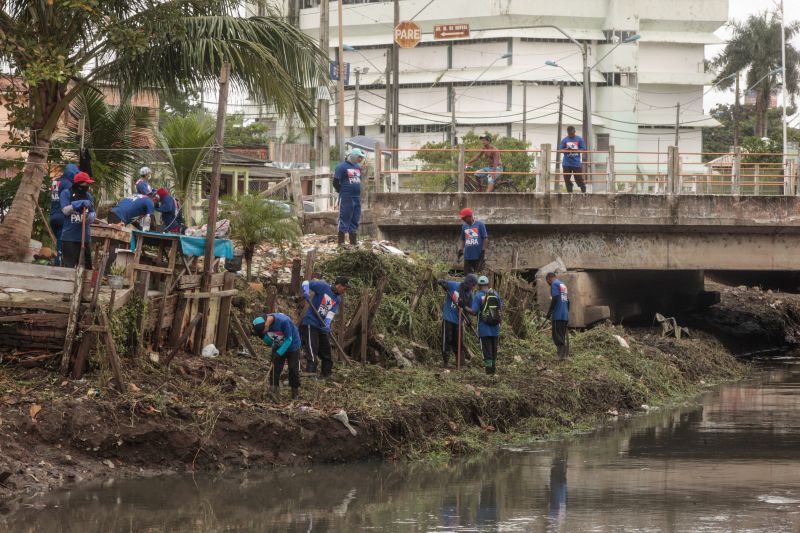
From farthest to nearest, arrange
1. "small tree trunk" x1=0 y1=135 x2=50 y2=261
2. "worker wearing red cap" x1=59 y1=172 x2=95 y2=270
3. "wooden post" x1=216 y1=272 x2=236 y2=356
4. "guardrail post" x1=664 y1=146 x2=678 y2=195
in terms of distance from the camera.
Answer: "guardrail post" x1=664 y1=146 x2=678 y2=195 → "wooden post" x1=216 y1=272 x2=236 y2=356 → "small tree trunk" x1=0 y1=135 x2=50 y2=261 → "worker wearing red cap" x1=59 y1=172 x2=95 y2=270

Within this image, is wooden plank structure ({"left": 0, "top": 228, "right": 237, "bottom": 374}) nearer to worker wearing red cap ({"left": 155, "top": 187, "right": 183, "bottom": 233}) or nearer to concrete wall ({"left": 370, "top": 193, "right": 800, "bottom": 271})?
worker wearing red cap ({"left": 155, "top": 187, "right": 183, "bottom": 233})

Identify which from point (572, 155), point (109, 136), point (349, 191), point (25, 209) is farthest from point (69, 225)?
point (572, 155)

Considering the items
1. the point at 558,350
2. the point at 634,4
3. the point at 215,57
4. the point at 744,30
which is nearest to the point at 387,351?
the point at 558,350

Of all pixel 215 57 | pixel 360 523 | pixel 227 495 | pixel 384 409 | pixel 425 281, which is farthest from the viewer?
pixel 425 281

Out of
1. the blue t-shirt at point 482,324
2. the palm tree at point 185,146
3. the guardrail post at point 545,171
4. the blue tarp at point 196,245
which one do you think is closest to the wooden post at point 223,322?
the blue tarp at point 196,245

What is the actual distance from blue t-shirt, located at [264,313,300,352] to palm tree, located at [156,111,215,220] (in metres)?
6.65

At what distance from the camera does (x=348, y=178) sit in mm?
21938

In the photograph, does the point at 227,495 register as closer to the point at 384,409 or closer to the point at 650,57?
the point at 384,409

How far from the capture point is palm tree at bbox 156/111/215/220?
20.2 metres

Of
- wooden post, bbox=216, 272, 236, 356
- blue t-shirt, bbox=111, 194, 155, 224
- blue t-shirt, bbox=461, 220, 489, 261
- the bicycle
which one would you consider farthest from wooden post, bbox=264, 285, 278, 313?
the bicycle

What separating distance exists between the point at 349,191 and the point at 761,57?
6114cm

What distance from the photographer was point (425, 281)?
2023 cm

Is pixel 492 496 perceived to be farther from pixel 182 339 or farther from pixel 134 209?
pixel 134 209

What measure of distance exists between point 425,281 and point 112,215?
5.59m
